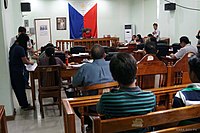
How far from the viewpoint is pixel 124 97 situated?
154 cm

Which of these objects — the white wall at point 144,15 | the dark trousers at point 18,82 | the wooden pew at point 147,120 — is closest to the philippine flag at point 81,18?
the white wall at point 144,15

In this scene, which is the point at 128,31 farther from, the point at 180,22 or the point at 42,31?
the point at 42,31

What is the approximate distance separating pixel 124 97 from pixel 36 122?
9.04ft

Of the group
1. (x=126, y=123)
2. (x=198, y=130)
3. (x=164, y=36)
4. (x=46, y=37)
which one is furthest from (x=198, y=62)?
(x=46, y=37)

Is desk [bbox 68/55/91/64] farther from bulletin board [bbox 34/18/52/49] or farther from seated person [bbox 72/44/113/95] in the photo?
bulletin board [bbox 34/18/52/49]

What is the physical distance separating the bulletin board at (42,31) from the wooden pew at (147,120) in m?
11.4

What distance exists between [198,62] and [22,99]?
3.48 m

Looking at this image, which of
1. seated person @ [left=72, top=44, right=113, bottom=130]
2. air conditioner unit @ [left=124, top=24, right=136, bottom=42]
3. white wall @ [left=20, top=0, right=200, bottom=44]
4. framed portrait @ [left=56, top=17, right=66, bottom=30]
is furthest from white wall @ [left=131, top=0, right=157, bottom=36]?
seated person @ [left=72, top=44, right=113, bottom=130]

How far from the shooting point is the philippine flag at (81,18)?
42.3ft

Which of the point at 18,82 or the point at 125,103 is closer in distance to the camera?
the point at 125,103

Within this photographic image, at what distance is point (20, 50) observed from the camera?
167 inches

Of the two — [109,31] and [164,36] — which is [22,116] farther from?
[109,31]

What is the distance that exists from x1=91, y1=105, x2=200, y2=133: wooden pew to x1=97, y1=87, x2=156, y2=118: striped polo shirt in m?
0.09

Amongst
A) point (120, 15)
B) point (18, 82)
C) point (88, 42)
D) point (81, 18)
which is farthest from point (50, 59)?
point (120, 15)
